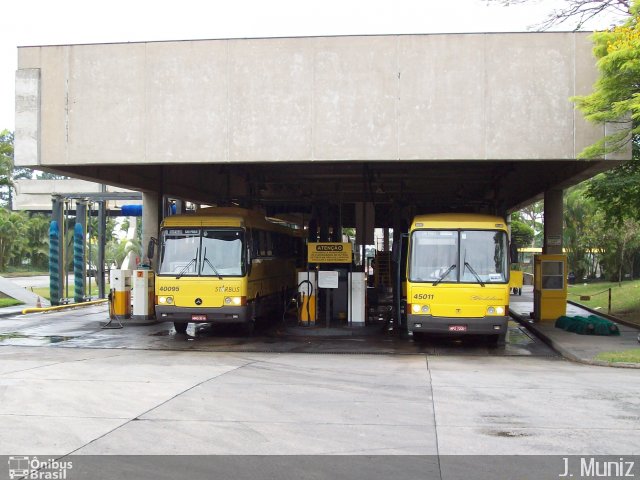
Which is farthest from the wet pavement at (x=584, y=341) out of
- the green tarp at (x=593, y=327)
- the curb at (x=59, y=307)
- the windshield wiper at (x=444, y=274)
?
the curb at (x=59, y=307)

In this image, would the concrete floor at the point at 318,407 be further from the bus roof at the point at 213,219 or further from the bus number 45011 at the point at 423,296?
the bus roof at the point at 213,219

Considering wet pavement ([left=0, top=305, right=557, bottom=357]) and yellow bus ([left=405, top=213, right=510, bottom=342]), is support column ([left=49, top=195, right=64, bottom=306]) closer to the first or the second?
wet pavement ([left=0, top=305, right=557, bottom=357])

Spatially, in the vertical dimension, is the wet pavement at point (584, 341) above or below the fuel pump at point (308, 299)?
below

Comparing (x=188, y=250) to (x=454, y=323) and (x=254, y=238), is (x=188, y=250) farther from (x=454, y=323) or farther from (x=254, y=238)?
(x=454, y=323)

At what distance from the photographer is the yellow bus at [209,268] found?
15.8 m

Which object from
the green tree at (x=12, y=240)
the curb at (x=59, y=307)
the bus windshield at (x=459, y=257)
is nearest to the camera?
the bus windshield at (x=459, y=257)

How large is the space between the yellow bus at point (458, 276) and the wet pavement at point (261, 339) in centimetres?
82

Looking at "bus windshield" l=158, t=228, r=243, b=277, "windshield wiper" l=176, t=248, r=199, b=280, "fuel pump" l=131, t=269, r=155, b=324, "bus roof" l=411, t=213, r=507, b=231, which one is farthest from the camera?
"fuel pump" l=131, t=269, r=155, b=324

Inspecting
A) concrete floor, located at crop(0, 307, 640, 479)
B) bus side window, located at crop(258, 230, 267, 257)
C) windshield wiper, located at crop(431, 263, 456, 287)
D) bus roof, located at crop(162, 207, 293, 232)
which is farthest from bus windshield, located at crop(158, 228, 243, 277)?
windshield wiper, located at crop(431, 263, 456, 287)

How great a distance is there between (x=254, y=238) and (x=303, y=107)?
3808 mm

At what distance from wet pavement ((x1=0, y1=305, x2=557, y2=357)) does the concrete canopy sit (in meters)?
4.35

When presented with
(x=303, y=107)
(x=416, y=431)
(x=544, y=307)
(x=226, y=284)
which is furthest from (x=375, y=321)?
(x=416, y=431)

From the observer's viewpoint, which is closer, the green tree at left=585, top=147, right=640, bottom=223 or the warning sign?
the green tree at left=585, top=147, right=640, bottom=223

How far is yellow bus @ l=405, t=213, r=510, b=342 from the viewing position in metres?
14.1
